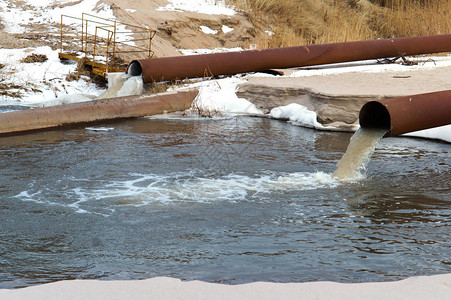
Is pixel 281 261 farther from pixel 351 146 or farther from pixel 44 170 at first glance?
pixel 44 170

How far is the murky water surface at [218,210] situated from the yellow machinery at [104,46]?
420cm

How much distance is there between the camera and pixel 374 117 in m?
6.32

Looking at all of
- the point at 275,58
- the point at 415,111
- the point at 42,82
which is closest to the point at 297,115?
the point at 275,58

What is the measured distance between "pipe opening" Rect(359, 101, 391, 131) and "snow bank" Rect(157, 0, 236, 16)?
1045 centimetres

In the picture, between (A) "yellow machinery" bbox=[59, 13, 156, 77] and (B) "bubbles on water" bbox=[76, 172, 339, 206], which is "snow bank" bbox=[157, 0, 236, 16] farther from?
(B) "bubbles on water" bbox=[76, 172, 339, 206]

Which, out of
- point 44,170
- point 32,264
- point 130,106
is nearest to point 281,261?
point 32,264

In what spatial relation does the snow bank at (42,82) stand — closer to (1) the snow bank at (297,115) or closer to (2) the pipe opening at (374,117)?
(1) the snow bank at (297,115)

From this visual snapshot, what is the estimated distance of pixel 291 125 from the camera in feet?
29.7

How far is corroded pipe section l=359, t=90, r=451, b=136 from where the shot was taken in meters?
5.72

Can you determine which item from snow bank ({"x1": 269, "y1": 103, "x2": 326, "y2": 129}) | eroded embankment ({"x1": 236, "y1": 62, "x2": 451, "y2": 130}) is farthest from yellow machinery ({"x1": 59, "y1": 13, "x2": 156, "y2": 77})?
snow bank ({"x1": 269, "y1": 103, "x2": 326, "y2": 129})

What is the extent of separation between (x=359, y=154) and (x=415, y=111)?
72 centimetres

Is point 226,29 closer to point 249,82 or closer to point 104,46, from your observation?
point 104,46

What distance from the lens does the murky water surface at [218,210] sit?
375cm

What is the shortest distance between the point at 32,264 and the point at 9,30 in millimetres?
11099
